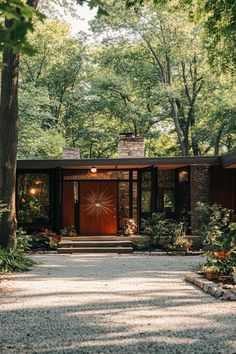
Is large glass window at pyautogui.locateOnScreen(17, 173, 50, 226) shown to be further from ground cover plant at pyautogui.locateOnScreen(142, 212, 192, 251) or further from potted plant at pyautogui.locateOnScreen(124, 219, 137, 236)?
ground cover plant at pyautogui.locateOnScreen(142, 212, 192, 251)

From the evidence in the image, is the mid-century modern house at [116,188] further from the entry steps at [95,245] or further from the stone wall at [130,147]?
the entry steps at [95,245]

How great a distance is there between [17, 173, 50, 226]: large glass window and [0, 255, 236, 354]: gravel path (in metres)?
9.15

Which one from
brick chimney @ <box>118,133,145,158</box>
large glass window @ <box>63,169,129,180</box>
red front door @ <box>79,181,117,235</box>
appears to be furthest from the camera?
red front door @ <box>79,181,117,235</box>

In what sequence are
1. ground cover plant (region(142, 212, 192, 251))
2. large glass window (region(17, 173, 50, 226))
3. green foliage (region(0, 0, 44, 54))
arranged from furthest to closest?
large glass window (region(17, 173, 50, 226)) < ground cover plant (region(142, 212, 192, 251)) < green foliage (region(0, 0, 44, 54))

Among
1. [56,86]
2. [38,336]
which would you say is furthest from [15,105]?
[56,86]

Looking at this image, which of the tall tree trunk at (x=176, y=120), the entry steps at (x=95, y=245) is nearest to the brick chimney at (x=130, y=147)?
the entry steps at (x=95, y=245)

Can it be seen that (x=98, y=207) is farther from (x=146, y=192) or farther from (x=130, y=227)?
(x=146, y=192)

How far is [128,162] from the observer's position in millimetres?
18344

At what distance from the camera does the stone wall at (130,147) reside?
2048 centimetres

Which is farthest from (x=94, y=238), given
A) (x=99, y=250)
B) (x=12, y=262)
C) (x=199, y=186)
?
(x=12, y=262)

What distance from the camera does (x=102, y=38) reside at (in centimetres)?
3177

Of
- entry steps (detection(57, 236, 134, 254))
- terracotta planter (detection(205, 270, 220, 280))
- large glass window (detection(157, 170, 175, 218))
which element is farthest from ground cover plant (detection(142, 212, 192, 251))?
terracotta planter (detection(205, 270, 220, 280))

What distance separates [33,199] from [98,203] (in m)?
2.64

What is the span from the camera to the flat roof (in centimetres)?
1819
